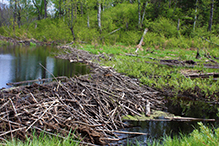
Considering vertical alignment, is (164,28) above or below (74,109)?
above

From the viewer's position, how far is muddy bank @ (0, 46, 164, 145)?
4.43 meters

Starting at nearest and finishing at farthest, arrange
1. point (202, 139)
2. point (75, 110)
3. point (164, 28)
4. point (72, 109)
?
point (202, 139), point (75, 110), point (72, 109), point (164, 28)

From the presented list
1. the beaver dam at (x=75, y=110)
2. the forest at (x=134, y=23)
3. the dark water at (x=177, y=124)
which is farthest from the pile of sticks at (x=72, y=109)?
the forest at (x=134, y=23)

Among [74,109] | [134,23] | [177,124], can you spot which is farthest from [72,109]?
[134,23]

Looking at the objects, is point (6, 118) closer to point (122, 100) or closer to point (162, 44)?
point (122, 100)

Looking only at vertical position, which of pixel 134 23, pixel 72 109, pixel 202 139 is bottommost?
pixel 72 109

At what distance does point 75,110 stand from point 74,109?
0.06 meters

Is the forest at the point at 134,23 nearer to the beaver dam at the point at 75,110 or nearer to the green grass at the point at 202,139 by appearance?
the beaver dam at the point at 75,110

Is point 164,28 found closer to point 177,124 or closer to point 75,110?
point 177,124

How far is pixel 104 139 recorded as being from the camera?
4609mm

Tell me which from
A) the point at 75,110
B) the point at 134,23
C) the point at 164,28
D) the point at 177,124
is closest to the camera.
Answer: the point at 75,110

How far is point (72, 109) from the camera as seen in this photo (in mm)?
5359

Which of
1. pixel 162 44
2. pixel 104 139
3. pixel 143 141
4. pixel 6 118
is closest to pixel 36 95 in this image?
pixel 6 118

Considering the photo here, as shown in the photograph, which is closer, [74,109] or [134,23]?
[74,109]
